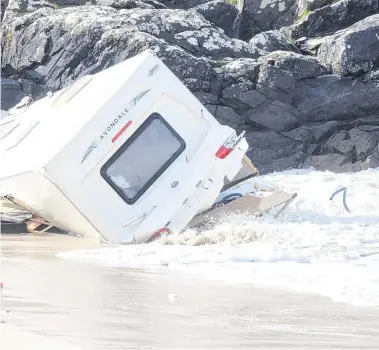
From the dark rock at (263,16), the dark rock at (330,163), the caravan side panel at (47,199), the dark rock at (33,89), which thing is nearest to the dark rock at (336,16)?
the dark rock at (263,16)

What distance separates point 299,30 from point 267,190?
27.3 feet

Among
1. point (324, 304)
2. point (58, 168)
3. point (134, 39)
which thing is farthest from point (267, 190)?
point (134, 39)

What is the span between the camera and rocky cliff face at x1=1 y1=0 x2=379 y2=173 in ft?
49.9

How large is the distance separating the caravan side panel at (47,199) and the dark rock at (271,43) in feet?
29.8

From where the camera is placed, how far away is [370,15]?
16859 mm

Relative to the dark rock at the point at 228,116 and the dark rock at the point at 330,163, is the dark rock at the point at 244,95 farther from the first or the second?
the dark rock at the point at 330,163

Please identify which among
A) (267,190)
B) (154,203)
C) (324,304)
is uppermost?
(324,304)

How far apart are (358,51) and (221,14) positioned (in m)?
3.86

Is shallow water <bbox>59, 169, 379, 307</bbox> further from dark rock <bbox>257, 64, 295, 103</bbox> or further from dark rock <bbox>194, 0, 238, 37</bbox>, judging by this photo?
dark rock <bbox>194, 0, 238, 37</bbox>

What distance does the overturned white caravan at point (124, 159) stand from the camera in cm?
777

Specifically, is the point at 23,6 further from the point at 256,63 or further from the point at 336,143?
the point at 336,143

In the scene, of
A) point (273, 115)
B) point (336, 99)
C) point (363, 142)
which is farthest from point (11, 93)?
point (363, 142)

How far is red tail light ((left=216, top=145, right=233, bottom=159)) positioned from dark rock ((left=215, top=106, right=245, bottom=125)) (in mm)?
6548

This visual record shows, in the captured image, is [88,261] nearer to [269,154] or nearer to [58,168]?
[58,168]
